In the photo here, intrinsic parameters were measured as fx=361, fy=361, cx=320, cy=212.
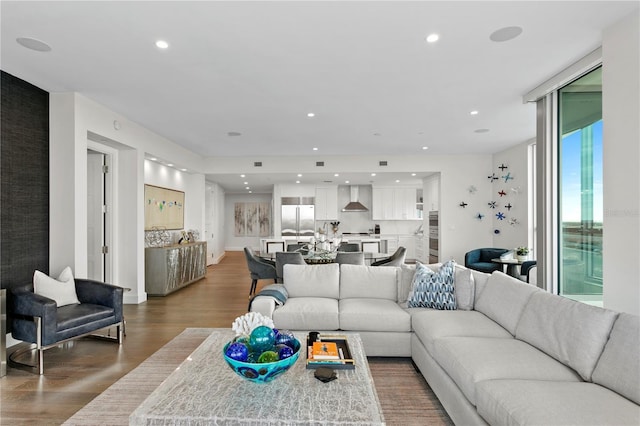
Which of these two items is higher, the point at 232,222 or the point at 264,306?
the point at 232,222

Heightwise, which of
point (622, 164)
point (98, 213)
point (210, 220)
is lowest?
point (210, 220)

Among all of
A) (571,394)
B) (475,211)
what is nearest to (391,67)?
(571,394)

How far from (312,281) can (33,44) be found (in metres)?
3.34

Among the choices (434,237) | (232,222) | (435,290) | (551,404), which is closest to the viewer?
(551,404)

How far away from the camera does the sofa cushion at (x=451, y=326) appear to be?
2.71m

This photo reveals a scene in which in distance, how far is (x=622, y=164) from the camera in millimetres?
2598

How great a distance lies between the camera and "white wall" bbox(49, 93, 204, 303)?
4137 mm

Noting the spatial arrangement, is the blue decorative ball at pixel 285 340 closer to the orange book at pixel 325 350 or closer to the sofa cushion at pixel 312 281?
the orange book at pixel 325 350


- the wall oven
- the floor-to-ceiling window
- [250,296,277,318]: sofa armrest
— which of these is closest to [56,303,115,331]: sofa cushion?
[250,296,277,318]: sofa armrest

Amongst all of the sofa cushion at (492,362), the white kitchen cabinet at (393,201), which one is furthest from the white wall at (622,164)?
the white kitchen cabinet at (393,201)

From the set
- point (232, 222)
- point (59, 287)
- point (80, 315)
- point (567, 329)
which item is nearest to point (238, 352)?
point (567, 329)

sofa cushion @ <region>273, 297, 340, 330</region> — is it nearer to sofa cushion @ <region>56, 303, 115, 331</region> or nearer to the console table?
sofa cushion @ <region>56, 303, 115, 331</region>

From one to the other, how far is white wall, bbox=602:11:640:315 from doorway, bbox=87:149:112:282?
6.02 m

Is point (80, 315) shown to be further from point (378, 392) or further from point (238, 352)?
point (378, 392)
